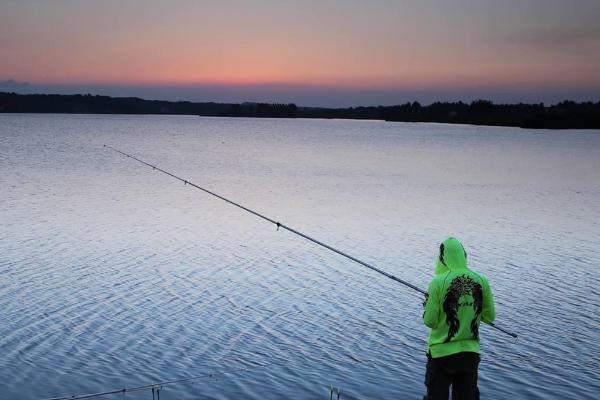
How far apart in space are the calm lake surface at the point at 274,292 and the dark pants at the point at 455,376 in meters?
3.92

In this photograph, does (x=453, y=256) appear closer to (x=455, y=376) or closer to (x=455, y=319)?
(x=455, y=319)

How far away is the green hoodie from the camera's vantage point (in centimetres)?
552

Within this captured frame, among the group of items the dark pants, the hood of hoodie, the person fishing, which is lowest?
the dark pants

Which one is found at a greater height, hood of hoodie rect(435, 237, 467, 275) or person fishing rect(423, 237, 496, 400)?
hood of hoodie rect(435, 237, 467, 275)

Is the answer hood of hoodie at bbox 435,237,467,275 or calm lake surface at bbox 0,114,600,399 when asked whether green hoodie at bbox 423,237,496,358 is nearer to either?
hood of hoodie at bbox 435,237,467,275

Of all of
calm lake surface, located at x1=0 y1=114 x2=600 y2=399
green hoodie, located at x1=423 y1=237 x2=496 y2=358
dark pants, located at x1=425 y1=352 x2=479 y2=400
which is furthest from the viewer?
calm lake surface, located at x1=0 y1=114 x2=600 y2=399

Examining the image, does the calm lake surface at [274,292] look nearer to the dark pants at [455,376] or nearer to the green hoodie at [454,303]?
the dark pants at [455,376]

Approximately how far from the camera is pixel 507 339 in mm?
12164

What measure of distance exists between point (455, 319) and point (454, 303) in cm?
17

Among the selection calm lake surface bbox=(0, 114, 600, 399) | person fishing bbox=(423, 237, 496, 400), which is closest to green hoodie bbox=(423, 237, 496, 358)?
person fishing bbox=(423, 237, 496, 400)

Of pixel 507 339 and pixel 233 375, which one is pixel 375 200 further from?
pixel 233 375

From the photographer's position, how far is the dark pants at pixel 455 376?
5.69 metres

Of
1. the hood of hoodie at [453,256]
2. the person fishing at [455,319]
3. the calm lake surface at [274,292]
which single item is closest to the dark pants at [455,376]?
the person fishing at [455,319]

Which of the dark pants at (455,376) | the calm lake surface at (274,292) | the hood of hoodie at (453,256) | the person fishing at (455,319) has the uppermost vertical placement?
the hood of hoodie at (453,256)
